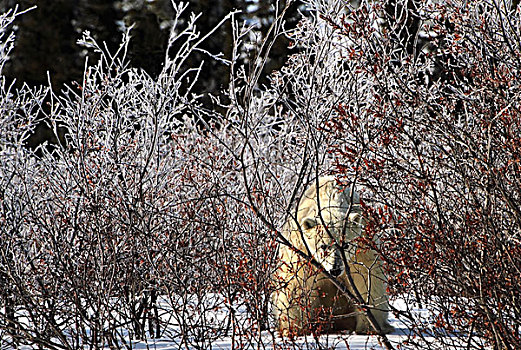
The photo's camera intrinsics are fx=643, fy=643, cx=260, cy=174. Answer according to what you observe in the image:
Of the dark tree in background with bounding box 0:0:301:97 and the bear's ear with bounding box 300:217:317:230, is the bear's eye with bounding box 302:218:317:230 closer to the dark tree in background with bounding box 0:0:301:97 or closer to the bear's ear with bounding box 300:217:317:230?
the bear's ear with bounding box 300:217:317:230

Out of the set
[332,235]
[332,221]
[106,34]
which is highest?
[106,34]

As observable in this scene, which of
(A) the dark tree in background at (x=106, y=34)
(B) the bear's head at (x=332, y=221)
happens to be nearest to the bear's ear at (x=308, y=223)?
(B) the bear's head at (x=332, y=221)

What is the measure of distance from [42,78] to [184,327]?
Answer: 16.6m

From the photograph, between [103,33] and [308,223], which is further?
→ [103,33]

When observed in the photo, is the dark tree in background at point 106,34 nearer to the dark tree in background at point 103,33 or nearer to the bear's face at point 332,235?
the dark tree in background at point 103,33

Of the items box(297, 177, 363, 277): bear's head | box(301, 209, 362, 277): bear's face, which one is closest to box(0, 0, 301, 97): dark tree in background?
box(297, 177, 363, 277): bear's head

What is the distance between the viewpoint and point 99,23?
65.2 feet

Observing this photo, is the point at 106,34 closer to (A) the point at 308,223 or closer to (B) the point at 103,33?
(B) the point at 103,33

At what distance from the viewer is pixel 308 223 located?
5199mm

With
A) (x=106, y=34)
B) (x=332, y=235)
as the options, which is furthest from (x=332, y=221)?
(x=106, y=34)

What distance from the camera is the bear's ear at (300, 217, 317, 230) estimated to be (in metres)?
5.17

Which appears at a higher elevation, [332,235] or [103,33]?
[103,33]

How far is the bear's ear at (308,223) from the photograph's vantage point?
5.17 meters

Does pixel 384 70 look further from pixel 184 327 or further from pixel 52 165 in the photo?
pixel 52 165
